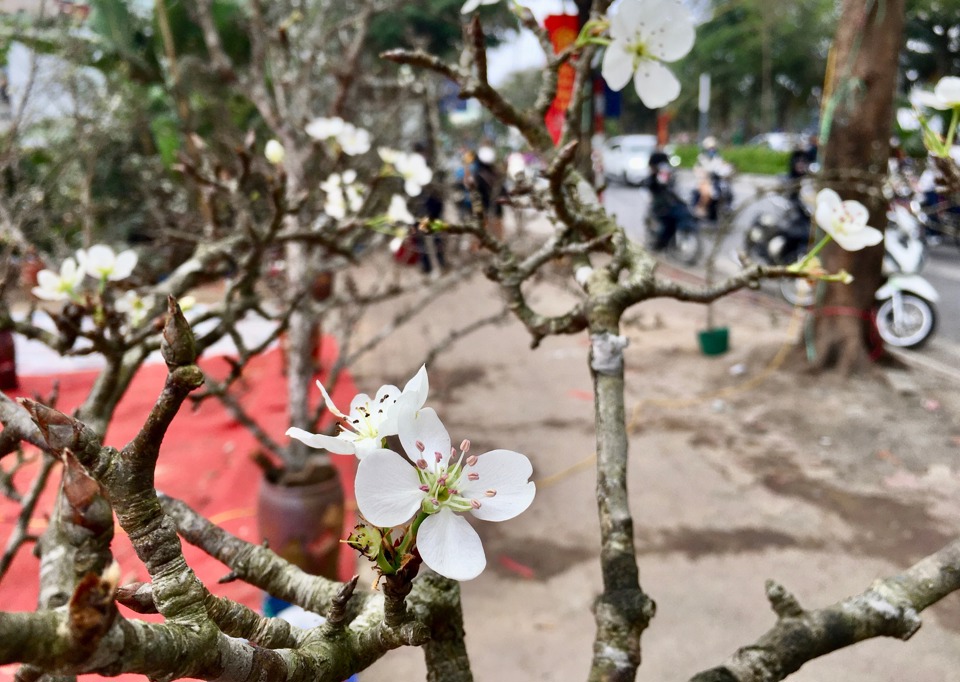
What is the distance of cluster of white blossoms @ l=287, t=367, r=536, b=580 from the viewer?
642 millimetres

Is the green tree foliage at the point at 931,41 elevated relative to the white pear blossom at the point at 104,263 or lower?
elevated

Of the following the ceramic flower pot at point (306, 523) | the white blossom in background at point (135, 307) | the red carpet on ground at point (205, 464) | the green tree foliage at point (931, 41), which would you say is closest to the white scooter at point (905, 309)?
the green tree foliage at point (931, 41)

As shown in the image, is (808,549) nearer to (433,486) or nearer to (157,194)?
(433,486)

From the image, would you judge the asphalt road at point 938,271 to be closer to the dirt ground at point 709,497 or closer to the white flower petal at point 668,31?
the white flower petal at point 668,31

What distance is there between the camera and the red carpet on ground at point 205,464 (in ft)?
9.60

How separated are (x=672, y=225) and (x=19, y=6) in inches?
301

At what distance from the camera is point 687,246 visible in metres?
9.40

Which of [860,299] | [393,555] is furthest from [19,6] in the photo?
[860,299]

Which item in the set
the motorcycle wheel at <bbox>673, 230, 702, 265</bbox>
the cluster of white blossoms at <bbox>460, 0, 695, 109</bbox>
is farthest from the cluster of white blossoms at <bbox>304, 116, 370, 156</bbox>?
the motorcycle wheel at <bbox>673, 230, 702, 265</bbox>

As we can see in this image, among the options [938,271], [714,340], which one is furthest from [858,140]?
[938,271]

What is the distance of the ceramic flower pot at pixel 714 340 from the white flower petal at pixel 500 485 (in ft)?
18.6

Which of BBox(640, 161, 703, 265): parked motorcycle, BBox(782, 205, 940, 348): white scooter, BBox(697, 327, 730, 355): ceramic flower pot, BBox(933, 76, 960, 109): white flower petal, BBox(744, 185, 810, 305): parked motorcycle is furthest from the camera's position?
BBox(640, 161, 703, 265): parked motorcycle

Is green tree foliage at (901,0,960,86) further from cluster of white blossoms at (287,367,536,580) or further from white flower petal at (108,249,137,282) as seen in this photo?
cluster of white blossoms at (287,367,536,580)

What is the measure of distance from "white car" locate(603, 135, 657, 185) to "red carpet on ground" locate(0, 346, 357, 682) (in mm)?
17424
